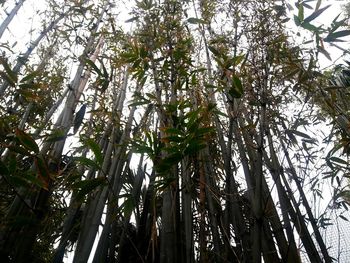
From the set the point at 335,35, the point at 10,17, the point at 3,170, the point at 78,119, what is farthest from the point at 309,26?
the point at 10,17

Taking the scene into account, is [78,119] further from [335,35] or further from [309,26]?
[335,35]

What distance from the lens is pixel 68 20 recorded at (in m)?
3.38

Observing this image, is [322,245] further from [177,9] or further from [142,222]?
[177,9]

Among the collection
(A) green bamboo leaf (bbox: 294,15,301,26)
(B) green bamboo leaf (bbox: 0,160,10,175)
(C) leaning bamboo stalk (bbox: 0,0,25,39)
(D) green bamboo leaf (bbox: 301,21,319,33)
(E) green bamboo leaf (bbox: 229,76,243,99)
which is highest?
(C) leaning bamboo stalk (bbox: 0,0,25,39)

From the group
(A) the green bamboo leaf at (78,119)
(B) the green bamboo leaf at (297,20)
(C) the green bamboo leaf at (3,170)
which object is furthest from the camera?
(A) the green bamboo leaf at (78,119)

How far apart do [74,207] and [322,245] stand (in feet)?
5.10

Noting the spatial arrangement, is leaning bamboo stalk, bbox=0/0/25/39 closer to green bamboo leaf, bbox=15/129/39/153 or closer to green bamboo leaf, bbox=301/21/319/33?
green bamboo leaf, bbox=15/129/39/153

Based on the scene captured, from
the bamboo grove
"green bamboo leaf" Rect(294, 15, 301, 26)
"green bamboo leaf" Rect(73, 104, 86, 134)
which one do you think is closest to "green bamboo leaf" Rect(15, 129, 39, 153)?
the bamboo grove

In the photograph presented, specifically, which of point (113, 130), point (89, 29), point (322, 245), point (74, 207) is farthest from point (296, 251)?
point (89, 29)

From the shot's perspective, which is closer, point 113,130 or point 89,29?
point 113,130

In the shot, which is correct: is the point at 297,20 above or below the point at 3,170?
above

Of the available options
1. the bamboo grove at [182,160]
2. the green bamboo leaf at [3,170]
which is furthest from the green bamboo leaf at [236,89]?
the green bamboo leaf at [3,170]

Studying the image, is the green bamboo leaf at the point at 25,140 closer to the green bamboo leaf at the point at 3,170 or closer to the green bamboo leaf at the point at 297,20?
the green bamboo leaf at the point at 3,170

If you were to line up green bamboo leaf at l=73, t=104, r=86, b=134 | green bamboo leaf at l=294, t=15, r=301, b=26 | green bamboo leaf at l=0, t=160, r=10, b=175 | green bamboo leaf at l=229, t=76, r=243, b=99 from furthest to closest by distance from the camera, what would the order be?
green bamboo leaf at l=73, t=104, r=86, b=134 → green bamboo leaf at l=294, t=15, r=301, b=26 → green bamboo leaf at l=229, t=76, r=243, b=99 → green bamboo leaf at l=0, t=160, r=10, b=175
